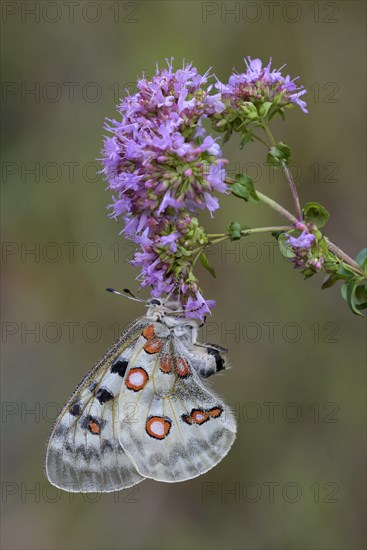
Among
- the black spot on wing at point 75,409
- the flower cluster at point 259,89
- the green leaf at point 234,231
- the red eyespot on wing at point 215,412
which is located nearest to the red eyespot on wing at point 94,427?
the black spot on wing at point 75,409

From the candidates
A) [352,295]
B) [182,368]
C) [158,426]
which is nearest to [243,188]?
[352,295]

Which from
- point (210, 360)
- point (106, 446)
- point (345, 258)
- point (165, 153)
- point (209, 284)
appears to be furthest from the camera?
point (209, 284)

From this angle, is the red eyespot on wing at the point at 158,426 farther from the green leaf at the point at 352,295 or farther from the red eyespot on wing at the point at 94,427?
the green leaf at the point at 352,295

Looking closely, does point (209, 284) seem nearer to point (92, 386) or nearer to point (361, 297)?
point (92, 386)

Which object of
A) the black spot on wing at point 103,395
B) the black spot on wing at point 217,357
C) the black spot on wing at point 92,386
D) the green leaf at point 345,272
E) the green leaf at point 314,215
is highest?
the green leaf at point 314,215

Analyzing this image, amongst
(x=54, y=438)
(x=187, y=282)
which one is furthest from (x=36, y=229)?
(x=187, y=282)

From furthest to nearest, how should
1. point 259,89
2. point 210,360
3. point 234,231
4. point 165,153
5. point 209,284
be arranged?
point 209,284 → point 210,360 → point 259,89 → point 234,231 → point 165,153

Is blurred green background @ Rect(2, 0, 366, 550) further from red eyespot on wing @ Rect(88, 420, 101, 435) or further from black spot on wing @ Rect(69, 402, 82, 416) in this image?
black spot on wing @ Rect(69, 402, 82, 416)

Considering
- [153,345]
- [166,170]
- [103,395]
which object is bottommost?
[103,395]

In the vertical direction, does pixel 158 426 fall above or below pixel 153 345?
below

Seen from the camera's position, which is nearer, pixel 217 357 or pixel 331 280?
pixel 331 280
